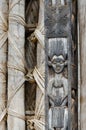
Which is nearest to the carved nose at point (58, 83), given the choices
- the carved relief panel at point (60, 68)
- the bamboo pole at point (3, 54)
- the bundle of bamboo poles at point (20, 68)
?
the carved relief panel at point (60, 68)

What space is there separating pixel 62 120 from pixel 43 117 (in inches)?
7.3

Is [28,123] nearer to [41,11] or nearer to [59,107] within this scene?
[59,107]

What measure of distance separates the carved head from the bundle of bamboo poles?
6.4 inches

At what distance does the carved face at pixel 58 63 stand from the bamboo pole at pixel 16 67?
0.21 meters

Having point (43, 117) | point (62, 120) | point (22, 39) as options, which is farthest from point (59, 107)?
point (22, 39)

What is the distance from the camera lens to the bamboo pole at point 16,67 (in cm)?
217

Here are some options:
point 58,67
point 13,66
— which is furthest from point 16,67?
point 58,67

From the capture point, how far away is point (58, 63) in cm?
199

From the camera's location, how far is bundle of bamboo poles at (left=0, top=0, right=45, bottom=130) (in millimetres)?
2166

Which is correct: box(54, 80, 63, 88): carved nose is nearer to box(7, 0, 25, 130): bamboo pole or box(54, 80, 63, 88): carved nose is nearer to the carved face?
the carved face

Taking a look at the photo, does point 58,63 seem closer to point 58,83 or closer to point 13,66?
point 58,83

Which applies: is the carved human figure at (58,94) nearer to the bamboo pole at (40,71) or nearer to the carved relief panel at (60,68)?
the carved relief panel at (60,68)

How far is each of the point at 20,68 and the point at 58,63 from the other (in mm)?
224

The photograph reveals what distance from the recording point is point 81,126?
205 cm
